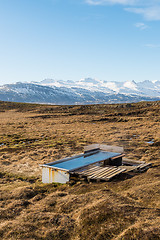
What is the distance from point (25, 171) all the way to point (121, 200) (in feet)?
28.5

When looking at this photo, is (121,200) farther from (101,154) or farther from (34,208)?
(101,154)

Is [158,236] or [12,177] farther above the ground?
[158,236]

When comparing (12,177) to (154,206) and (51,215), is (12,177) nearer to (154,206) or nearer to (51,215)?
(51,215)

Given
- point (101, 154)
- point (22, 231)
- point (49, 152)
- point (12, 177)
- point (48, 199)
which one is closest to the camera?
point (22, 231)

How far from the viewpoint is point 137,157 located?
18.8 metres

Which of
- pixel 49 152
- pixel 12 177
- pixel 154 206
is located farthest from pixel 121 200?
pixel 49 152

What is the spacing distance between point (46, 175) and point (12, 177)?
2705 mm

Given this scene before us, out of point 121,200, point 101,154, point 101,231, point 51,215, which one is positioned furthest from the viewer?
point 101,154

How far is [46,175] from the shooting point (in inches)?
523

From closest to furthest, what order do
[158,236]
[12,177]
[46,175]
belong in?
[158,236], [46,175], [12,177]

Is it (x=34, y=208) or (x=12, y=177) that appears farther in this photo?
(x=12, y=177)

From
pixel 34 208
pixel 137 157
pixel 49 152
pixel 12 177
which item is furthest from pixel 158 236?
pixel 49 152

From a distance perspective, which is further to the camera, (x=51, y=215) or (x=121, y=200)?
(x=121, y=200)

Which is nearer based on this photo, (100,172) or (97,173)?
(97,173)
